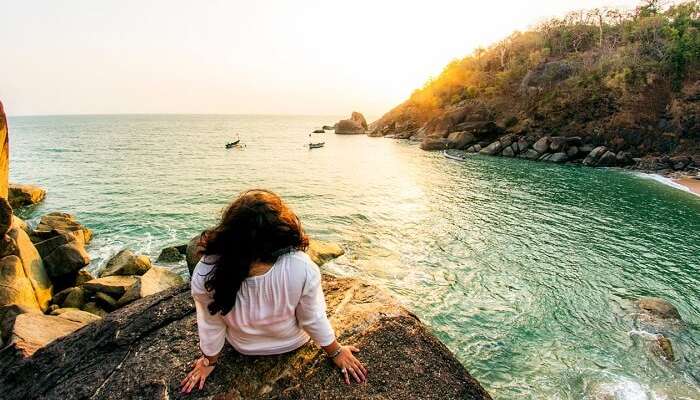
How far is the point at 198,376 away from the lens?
364cm

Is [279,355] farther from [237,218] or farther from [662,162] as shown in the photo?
[662,162]

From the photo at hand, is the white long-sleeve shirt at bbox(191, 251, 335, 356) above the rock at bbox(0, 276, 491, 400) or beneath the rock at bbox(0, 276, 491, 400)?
above

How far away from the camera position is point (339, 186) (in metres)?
32.2

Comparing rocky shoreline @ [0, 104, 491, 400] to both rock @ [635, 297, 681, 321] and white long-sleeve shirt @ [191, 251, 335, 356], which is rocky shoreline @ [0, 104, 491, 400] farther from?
rock @ [635, 297, 681, 321]

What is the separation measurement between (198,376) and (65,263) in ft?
41.4

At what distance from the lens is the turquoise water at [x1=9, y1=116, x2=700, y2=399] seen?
32.0 ft

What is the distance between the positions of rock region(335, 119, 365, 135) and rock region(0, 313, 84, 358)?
9104 centimetres

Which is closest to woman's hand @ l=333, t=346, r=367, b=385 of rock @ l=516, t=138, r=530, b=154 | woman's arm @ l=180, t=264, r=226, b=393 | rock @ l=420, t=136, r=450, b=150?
woman's arm @ l=180, t=264, r=226, b=393

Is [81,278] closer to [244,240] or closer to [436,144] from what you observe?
[244,240]

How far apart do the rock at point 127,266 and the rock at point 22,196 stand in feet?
53.1

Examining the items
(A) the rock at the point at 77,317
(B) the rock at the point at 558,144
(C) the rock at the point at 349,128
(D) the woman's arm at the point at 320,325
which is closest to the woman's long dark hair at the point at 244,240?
(D) the woman's arm at the point at 320,325

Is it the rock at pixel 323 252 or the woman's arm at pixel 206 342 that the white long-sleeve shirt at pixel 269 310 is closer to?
the woman's arm at pixel 206 342

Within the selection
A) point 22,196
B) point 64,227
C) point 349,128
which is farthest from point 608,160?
point 349,128

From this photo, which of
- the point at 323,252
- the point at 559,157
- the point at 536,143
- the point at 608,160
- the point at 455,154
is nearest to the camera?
the point at 323,252
